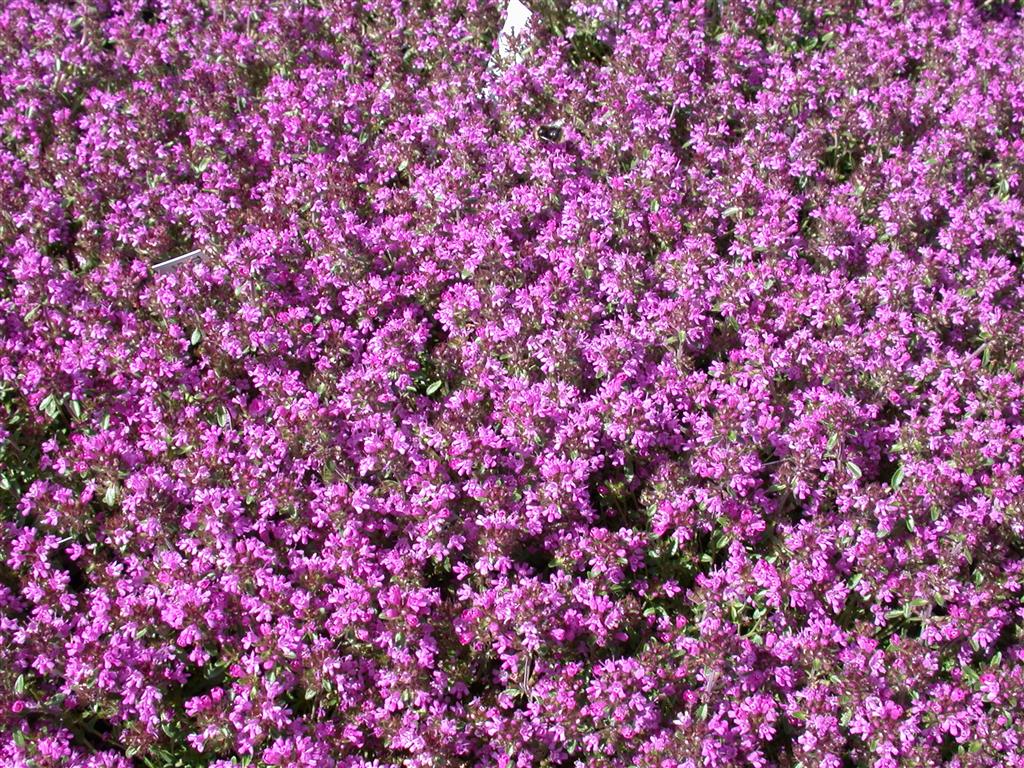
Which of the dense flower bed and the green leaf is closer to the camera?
the dense flower bed

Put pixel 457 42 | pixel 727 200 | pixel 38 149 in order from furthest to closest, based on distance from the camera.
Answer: pixel 457 42 < pixel 38 149 < pixel 727 200

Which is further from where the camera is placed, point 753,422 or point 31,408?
point 31,408

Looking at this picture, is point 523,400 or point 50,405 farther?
point 50,405

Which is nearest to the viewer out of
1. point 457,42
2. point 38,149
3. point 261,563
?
point 261,563

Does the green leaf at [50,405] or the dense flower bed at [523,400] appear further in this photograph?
the green leaf at [50,405]

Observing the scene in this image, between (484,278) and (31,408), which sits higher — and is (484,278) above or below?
above

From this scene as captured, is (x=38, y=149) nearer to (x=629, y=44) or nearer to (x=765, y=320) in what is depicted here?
(x=629, y=44)

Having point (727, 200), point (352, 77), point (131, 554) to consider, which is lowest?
point (131, 554)

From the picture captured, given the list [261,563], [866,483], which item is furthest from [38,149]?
[866,483]
